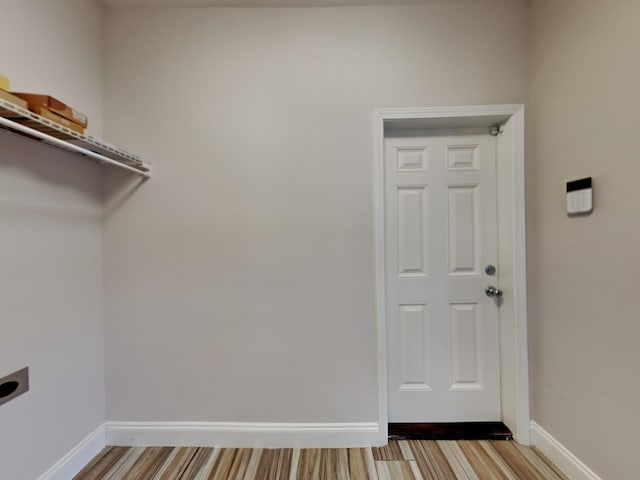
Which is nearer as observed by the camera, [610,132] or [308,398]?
[610,132]

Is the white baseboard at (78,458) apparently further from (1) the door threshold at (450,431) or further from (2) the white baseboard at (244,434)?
(1) the door threshold at (450,431)

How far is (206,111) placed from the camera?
172cm

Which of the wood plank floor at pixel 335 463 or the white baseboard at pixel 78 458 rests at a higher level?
the white baseboard at pixel 78 458

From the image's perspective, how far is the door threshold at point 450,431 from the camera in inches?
67.7

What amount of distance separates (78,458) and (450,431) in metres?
2.11

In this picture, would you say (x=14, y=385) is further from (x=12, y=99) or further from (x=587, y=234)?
(x=587, y=234)

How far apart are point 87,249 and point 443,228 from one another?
211 cm

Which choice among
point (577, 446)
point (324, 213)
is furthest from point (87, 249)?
point (577, 446)

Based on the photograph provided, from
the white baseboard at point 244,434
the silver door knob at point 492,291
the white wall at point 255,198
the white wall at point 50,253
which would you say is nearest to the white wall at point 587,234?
the silver door knob at point 492,291

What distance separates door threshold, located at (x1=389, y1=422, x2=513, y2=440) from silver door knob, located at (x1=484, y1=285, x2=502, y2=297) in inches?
32.0

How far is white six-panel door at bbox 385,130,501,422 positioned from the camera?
181cm

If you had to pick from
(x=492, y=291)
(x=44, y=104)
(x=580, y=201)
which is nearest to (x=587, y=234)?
(x=580, y=201)

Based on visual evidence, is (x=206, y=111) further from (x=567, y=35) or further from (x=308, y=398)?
(x=567, y=35)

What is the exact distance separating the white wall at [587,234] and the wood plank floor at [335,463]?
329 millimetres
